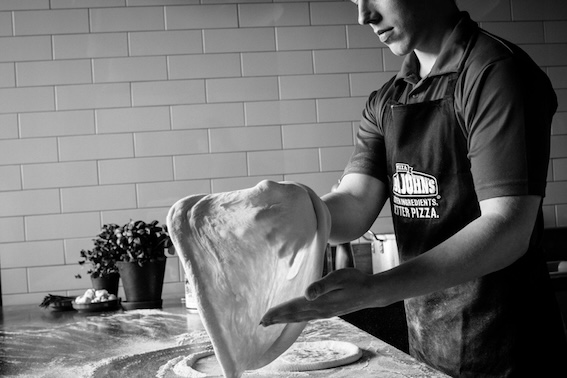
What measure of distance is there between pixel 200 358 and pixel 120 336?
1.47ft

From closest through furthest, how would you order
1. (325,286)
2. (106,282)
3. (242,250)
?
(325,286) < (242,250) < (106,282)

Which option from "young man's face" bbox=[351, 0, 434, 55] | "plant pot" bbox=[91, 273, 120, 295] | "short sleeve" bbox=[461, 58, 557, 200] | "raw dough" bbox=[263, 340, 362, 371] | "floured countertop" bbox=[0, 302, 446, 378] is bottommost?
"floured countertop" bbox=[0, 302, 446, 378]

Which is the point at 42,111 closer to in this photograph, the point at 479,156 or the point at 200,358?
the point at 200,358

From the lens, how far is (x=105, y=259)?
233 centimetres

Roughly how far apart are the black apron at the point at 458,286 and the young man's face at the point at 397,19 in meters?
0.11

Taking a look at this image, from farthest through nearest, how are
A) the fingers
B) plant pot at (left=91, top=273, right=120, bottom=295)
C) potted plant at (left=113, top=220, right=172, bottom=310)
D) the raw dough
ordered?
plant pot at (left=91, top=273, right=120, bottom=295)
potted plant at (left=113, top=220, right=172, bottom=310)
the raw dough
the fingers

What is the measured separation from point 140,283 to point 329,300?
1.40 m

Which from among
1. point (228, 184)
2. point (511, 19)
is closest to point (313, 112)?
point (228, 184)

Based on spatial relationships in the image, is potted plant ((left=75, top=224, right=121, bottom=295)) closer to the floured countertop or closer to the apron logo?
the floured countertop

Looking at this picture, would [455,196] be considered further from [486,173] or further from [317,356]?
[317,356]

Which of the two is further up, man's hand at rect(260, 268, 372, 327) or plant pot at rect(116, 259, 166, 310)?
man's hand at rect(260, 268, 372, 327)

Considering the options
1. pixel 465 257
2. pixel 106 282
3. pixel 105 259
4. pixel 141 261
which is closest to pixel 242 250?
pixel 465 257

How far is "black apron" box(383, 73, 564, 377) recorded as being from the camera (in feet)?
4.50

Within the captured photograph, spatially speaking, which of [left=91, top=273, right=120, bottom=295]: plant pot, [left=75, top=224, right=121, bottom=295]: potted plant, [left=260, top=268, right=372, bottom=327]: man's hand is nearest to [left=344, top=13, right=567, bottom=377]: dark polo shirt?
[left=260, top=268, right=372, bottom=327]: man's hand
